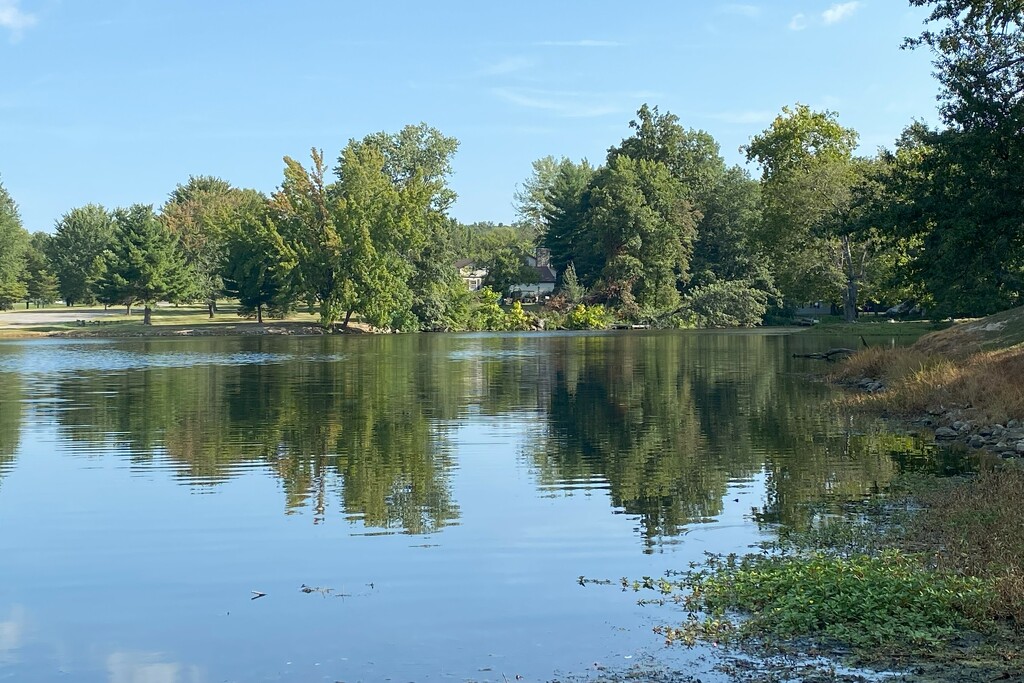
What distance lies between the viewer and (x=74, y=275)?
146 meters

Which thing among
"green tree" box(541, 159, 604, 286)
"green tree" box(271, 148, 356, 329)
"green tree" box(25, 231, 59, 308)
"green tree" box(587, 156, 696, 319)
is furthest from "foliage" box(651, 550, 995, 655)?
"green tree" box(25, 231, 59, 308)

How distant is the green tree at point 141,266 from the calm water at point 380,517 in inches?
2914

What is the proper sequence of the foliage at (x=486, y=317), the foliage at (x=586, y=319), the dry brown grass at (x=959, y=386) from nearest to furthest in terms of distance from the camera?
the dry brown grass at (x=959, y=386) < the foliage at (x=586, y=319) < the foliage at (x=486, y=317)

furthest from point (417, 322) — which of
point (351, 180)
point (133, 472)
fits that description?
point (133, 472)

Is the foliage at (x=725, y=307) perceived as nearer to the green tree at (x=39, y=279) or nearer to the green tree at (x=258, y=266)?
the green tree at (x=258, y=266)

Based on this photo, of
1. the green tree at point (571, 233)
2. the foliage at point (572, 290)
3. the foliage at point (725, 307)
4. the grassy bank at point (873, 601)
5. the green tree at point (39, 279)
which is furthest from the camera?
the green tree at point (39, 279)

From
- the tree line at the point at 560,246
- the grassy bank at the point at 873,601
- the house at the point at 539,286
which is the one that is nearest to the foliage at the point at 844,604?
the grassy bank at the point at 873,601

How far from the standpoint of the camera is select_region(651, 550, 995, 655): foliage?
34.0ft

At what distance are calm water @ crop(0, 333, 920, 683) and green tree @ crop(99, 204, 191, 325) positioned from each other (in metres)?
74.0

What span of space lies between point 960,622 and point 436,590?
19.0 ft

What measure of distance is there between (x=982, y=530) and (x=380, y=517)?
8958 mm

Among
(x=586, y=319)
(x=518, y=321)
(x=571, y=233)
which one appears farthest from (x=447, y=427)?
(x=571, y=233)

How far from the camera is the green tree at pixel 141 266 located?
11144 cm

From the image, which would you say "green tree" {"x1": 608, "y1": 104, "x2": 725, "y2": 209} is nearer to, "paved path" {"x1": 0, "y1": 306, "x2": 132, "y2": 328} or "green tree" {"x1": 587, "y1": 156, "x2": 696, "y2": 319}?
"green tree" {"x1": 587, "y1": 156, "x2": 696, "y2": 319}
